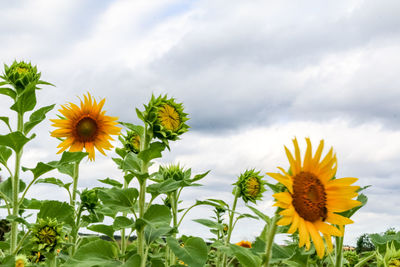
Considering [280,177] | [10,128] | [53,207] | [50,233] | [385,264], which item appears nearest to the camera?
[280,177]

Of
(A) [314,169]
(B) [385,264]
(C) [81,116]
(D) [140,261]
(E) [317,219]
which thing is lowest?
(D) [140,261]

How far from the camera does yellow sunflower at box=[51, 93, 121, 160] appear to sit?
2.91m

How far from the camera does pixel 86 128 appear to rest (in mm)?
2941

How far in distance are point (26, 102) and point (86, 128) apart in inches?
20.2

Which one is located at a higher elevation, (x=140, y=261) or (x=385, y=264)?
(x=385, y=264)

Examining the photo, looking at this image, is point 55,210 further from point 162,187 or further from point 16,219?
point 162,187

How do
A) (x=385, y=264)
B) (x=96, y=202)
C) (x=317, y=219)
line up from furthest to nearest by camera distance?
(x=96, y=202)
(x=385, y=264)
(x=317, y=219)

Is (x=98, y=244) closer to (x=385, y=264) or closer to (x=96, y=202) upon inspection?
(x=96, y=202)

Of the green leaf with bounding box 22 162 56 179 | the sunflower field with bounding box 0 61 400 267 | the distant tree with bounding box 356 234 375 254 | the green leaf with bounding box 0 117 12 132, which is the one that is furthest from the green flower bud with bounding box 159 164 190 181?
the distant tree with bounding box 356 234 375 254

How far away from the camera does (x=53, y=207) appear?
238 cm

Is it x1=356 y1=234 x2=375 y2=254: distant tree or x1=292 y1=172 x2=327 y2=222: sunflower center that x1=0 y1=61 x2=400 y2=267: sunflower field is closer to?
x1=292 y1=172 x2=327 y2=222: sunflower center

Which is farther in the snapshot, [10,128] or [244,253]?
[10,128]

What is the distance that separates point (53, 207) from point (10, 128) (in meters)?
0.56

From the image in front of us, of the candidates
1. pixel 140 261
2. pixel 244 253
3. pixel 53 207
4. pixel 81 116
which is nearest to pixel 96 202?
pixel 53 207
